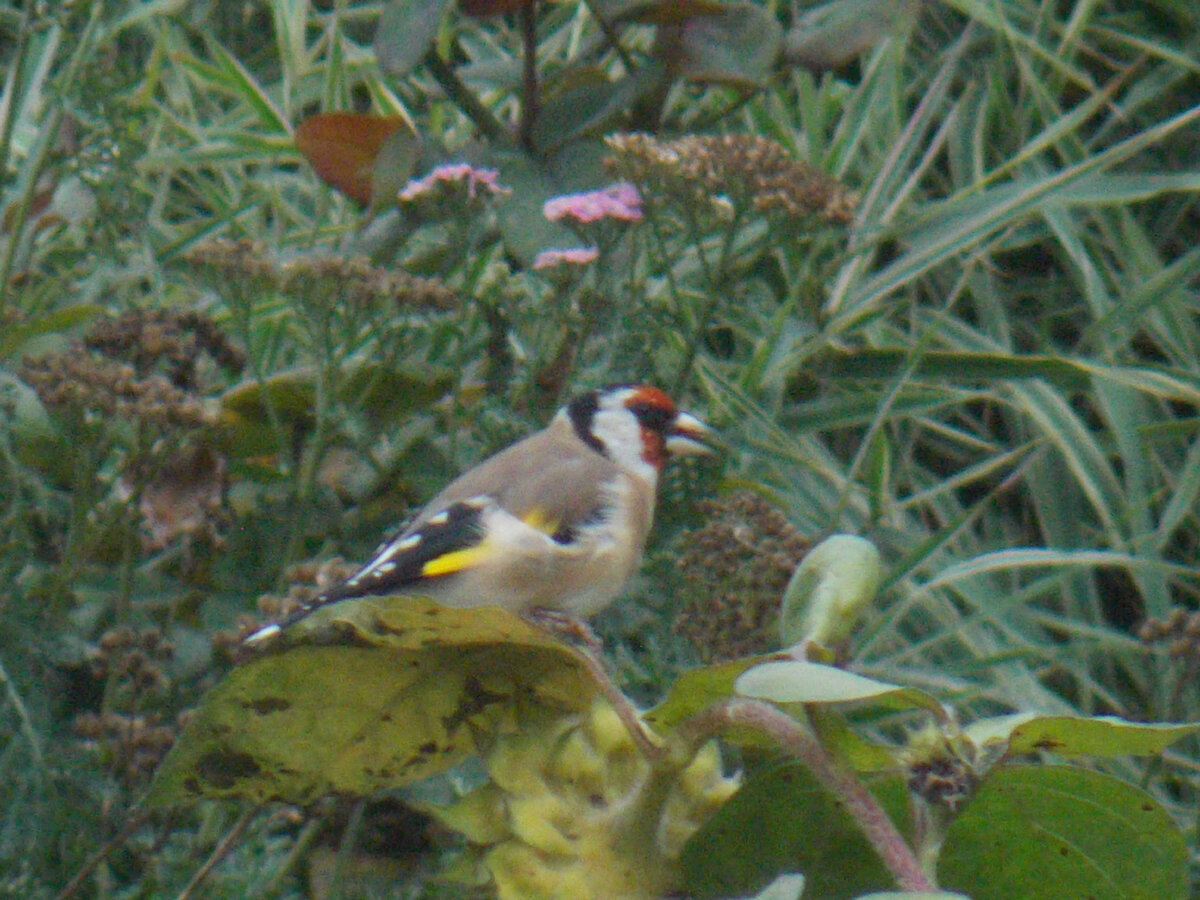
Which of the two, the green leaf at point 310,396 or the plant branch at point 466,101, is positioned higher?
the plant branch at point 466,101

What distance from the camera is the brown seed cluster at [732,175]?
129 centimetres

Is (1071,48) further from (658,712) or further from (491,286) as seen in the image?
(658,712)

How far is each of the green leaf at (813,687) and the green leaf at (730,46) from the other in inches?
43.8

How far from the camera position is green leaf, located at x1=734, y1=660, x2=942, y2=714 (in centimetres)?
41

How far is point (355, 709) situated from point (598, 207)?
794 millimetres

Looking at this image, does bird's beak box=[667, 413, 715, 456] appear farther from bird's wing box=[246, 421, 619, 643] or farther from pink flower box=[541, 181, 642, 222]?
pink flower box=[541, 181, 642, 222]

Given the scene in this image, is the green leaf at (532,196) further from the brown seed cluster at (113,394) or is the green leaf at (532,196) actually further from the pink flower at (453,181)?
the brown seed cluster at (113,394)

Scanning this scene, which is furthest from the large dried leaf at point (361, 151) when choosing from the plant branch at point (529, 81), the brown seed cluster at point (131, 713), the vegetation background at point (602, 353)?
the brown seed cluster at point (131, 713)

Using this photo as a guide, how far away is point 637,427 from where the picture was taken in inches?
65.2

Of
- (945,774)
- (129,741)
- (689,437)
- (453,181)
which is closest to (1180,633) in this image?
(689,437)

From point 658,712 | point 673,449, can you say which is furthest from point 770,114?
point 658,712

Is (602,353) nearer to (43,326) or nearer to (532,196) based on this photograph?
(532,196)

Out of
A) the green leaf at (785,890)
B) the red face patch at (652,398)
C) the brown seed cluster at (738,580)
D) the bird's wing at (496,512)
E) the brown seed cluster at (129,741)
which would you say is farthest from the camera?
the red face patch at (652,398)

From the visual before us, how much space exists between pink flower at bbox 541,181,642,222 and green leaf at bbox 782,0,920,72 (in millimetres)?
320
